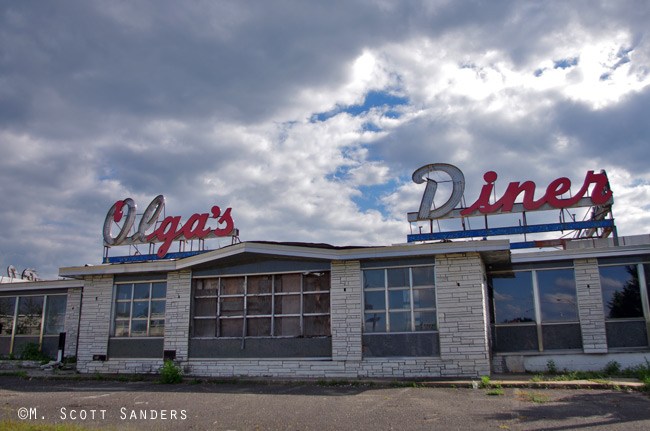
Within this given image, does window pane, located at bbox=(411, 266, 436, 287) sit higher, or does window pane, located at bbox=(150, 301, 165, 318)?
window pane, located at bbox=(411, 266, 436, 287)

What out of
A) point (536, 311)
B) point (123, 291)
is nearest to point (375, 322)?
point (536, 311)

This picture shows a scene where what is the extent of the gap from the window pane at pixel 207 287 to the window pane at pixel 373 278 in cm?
425

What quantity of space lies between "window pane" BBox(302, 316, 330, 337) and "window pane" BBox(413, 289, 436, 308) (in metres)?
2.30

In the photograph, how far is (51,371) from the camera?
15.4 m

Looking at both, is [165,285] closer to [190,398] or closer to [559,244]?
[190,398]

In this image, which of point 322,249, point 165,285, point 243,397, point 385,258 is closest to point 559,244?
point 385,258

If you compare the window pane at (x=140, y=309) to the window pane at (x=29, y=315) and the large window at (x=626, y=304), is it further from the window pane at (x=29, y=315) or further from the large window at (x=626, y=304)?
the large window at (x=626, y=304)

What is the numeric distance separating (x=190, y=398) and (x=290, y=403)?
7.52 feet

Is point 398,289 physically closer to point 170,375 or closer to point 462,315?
point 462,315

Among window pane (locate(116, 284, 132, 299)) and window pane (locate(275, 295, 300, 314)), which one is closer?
window pane (locate(275, 295, 300, 314))

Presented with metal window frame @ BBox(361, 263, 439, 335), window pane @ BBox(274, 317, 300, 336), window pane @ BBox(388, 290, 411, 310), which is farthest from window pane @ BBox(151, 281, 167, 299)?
window pane @ BBox(388, 290, 411, 310)

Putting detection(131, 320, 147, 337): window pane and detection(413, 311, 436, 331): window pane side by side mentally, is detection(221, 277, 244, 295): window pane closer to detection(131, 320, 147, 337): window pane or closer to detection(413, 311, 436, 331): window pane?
detection(131, 320, 147, 337): window pane

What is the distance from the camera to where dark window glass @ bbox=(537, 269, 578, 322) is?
13.3 meters

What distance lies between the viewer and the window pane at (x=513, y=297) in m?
13.6
